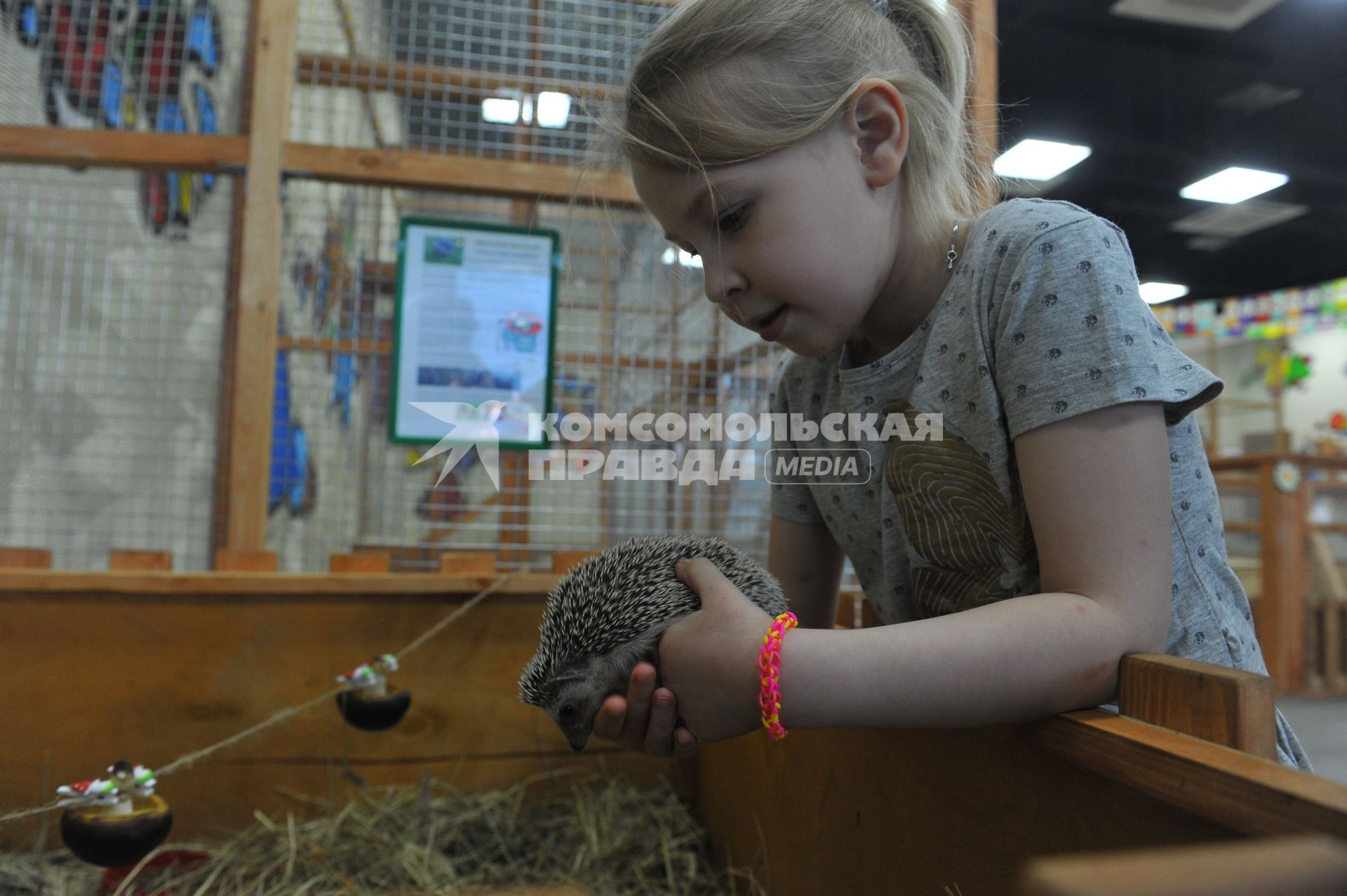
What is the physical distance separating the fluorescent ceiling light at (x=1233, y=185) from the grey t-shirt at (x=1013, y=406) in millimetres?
8115

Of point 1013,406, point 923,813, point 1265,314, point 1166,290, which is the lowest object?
point 923,813

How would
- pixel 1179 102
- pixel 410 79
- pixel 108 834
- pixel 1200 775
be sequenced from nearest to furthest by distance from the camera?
pixel 1200 775 < pixel 108 834 < pixel 410 79 < pixel 1179 102

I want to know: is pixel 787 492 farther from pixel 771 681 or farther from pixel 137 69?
pixel 137 69

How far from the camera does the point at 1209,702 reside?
1.78 ft

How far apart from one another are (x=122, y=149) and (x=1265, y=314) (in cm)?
1196

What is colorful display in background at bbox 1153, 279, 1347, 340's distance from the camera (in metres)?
9.48

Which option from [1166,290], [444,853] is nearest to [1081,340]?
[444,853]

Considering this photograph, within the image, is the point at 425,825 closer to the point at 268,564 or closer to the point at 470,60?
the point at 268,564

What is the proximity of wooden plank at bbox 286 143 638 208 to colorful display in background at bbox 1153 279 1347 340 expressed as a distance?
9689 millimetres

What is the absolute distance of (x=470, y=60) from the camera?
6.51ft

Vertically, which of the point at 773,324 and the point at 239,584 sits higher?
the point at 773,324

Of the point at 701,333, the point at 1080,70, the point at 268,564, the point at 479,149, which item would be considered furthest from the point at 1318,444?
the point at 268,564

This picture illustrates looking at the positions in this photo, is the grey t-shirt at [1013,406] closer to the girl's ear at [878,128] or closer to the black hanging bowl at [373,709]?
the girl's ear at [878,128]

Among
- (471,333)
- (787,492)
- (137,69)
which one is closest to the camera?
(787,492)
